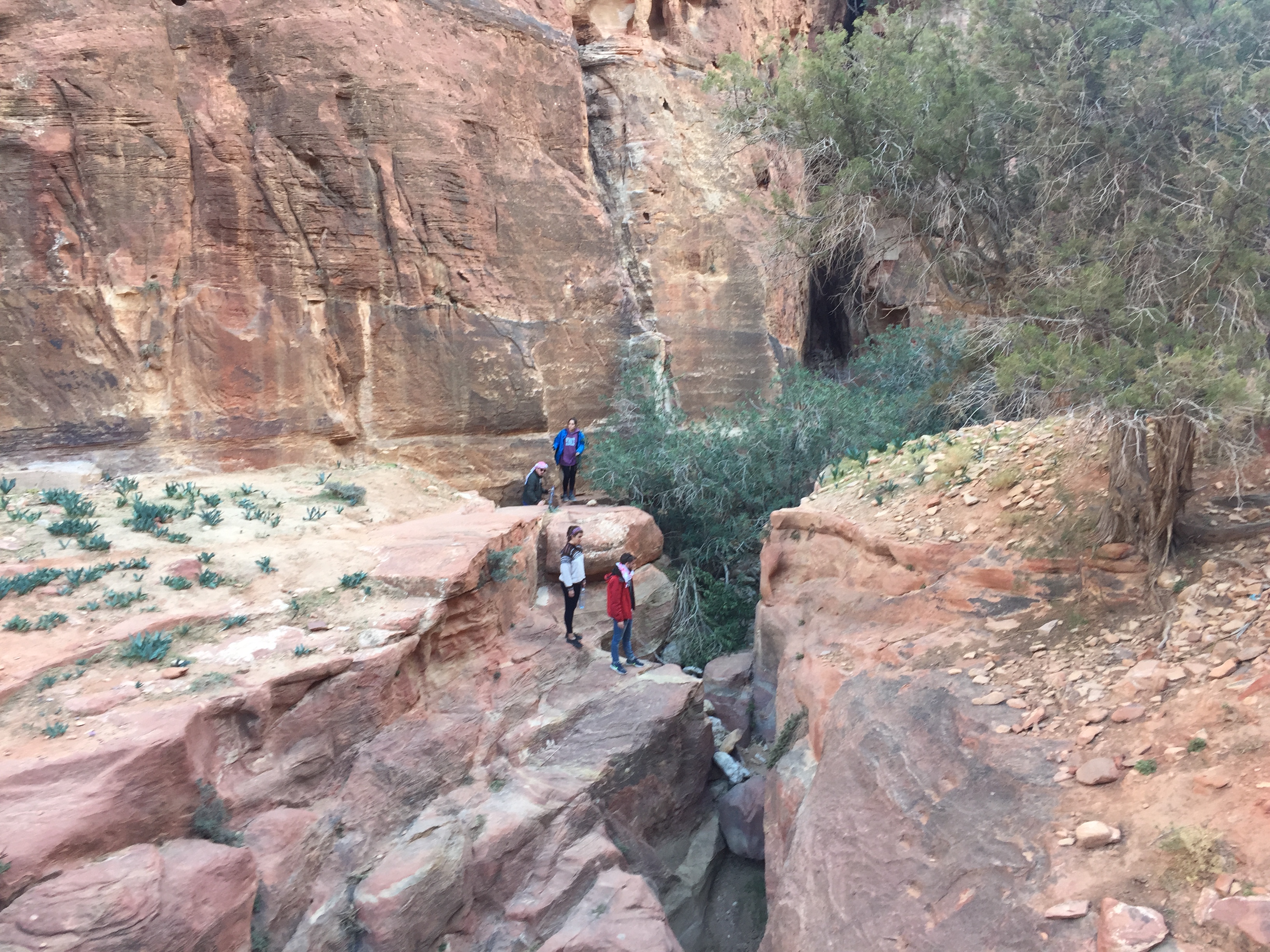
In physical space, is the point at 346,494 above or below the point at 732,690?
above

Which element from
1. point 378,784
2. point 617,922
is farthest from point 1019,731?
point 378,784

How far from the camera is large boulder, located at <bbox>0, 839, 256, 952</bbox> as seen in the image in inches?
174

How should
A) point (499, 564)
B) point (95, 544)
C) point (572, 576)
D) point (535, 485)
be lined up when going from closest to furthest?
point (95, 544), point (499, 564), point (572, 576), point (535, 485)

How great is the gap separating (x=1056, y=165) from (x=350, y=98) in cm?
969

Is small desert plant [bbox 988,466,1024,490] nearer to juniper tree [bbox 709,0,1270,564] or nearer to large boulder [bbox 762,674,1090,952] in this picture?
juniper tree [bbox 709,0,1270,564]

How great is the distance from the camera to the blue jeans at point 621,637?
9.12m

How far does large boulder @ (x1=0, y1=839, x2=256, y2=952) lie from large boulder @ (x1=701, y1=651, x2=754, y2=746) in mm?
5741

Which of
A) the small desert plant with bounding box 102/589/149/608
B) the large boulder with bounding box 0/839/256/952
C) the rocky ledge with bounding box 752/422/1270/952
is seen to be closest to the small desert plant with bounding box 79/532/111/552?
the small desert plant with bounding box 102/589/149/608

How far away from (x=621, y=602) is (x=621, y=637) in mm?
674

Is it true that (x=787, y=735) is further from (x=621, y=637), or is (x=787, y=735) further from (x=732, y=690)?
(x=732, y=690)

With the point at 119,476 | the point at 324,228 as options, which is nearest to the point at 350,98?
the point at 324,228

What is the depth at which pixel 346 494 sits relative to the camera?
10359 millimetres

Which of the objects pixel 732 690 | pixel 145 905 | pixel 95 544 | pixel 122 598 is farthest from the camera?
pixel 732 690

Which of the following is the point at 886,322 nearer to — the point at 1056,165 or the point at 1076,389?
the point at 1056,165
